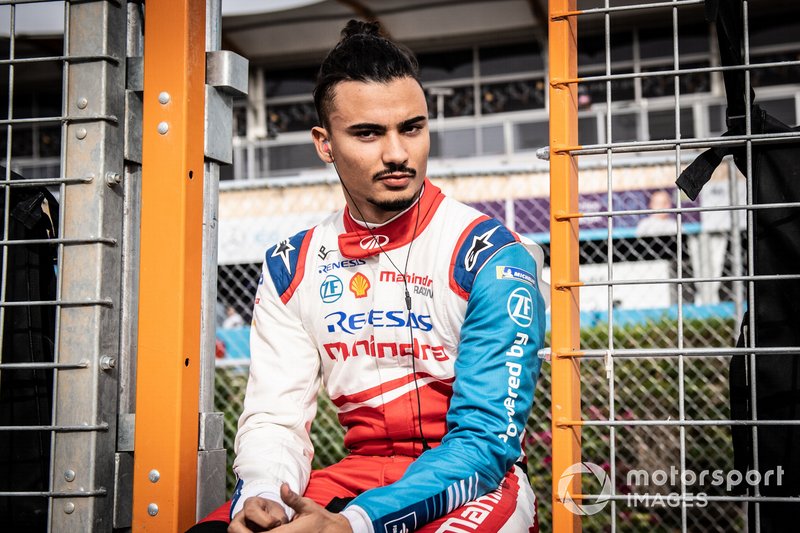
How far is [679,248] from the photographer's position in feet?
6.59

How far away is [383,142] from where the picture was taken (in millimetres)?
2424

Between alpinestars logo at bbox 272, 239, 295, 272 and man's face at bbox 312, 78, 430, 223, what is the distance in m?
0.29

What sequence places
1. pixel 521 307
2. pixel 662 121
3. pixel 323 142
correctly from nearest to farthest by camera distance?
pixel 521 307 → pixel 323 142 → pixel 662 121

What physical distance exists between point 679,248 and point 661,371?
3564mm

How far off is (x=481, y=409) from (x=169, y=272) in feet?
3.03

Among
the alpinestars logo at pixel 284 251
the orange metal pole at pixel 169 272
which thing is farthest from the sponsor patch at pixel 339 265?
the orange metal pole at pixel 169 272

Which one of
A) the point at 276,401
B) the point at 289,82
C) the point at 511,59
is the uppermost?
the point at 511,59

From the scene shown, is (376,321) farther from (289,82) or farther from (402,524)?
(289,82)

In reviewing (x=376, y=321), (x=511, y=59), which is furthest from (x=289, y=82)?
(x=376, y=321)

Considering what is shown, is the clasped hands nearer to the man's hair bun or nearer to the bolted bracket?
the bolted bracket

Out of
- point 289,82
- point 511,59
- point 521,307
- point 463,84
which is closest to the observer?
point 521,307

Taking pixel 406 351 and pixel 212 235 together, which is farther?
pixel 212 235

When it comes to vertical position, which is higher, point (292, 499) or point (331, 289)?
point (331, 289)

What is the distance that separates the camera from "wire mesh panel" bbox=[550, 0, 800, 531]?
1999 mm
